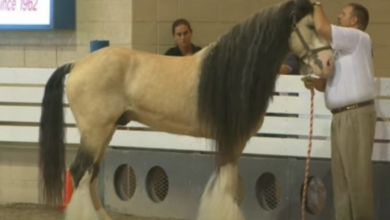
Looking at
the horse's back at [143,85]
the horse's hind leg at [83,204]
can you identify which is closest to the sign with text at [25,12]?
the horse's back at [143,85]

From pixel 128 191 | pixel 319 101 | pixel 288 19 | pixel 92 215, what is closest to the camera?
pixel 288 19

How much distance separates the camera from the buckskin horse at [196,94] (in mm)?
5281

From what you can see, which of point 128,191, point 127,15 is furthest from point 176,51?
point 128,191

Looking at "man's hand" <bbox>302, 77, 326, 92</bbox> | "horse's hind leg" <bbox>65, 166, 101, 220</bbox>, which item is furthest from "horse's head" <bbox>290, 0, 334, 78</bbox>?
"horse's hind leg" <bbox>65, 166, 101, 220</bbox>

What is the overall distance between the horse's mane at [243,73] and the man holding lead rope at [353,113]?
236 mm

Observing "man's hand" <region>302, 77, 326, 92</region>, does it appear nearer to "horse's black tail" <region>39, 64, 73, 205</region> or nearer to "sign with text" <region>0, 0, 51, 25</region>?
"horse's black tail" <region>39, 64, 73, 205</region>

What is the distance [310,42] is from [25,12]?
3179mm

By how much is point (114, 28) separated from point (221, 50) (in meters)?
2.20

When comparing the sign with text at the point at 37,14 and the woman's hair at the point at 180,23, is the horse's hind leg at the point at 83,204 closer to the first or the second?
the woman's hair at the point at 180,23

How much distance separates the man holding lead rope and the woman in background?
184cm

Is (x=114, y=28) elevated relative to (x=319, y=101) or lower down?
elevated

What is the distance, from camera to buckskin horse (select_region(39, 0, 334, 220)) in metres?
5.28

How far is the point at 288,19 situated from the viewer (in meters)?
5.24

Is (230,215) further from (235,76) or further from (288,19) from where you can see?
(288,19)
